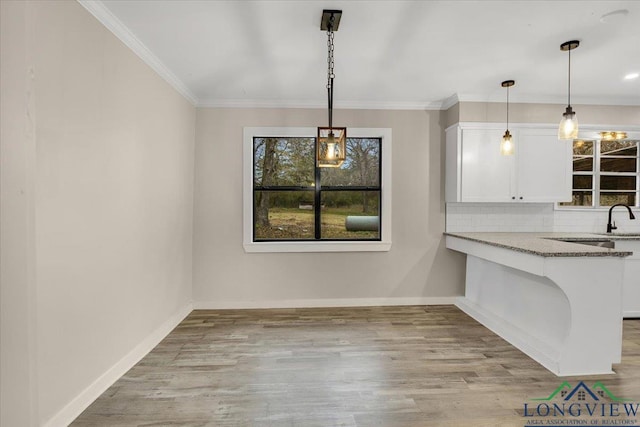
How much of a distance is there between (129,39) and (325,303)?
3339mm

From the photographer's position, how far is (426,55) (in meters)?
3.00

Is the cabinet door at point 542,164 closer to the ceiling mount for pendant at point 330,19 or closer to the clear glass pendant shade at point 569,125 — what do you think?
the clear glass pendant shade at point 569,125

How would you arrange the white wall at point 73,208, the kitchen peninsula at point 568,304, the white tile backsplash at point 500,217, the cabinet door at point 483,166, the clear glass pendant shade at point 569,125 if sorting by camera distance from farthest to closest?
1. the white tile backsplash at point 500,217
2. the cabinet door at point 483,166
3. the clear glass pendant shade at point 569,125
4. the kitchen peninsula at point 568,304
5. the white wall at point 73,208

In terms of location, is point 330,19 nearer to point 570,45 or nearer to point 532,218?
point 570,45

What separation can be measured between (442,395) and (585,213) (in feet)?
11.2

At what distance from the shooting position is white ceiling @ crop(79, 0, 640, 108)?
7.59 feet

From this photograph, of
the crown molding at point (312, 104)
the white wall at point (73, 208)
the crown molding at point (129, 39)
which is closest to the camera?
the white wall at point (73, 208)

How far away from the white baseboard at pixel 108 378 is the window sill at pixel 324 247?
1.33 metres

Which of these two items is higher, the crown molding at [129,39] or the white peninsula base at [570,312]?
the crown molding at [129,39]

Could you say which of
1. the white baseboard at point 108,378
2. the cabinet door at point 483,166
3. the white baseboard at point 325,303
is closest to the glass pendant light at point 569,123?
the cabinet door at point 483,166

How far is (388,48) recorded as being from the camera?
9.37 feet

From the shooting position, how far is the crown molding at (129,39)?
2.22 meters

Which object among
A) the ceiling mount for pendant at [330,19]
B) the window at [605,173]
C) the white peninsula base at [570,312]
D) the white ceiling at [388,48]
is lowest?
the white peninsula base at [570,312]

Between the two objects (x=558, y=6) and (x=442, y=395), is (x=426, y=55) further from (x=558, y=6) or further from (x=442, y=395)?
(x=442, y=395)
